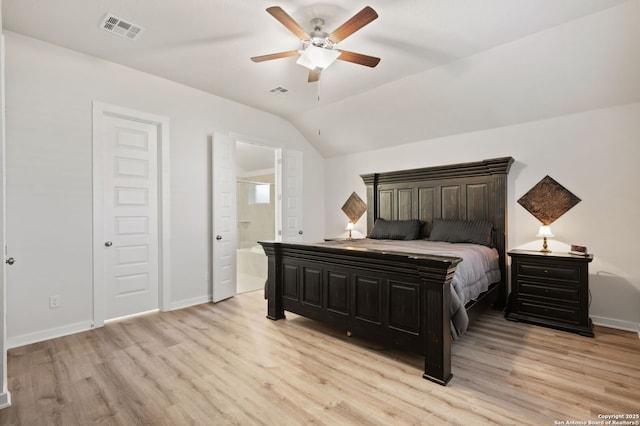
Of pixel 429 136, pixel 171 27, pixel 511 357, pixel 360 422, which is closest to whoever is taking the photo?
pixel 360 422

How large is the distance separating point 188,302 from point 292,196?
2274 mm

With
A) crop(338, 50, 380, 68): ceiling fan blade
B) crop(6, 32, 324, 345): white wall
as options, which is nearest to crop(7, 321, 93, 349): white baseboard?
crop(6, 32, 324, 345): white wall

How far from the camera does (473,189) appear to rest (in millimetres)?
4223

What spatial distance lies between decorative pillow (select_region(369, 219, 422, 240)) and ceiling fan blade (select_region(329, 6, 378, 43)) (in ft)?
9.28

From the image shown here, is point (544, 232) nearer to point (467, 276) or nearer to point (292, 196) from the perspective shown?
point (467, 276)

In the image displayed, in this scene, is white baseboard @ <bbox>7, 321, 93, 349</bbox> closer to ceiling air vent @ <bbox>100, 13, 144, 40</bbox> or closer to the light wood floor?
the light wood floor

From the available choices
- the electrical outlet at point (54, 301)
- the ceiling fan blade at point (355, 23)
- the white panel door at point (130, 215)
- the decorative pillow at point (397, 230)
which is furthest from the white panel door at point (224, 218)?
the ceiling fan blade at point (355, 23)

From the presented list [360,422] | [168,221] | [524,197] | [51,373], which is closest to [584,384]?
[360,422]

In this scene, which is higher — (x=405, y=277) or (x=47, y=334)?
(x=405, y=277)

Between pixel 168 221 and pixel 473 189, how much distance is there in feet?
13.2

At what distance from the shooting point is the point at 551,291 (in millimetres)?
3207

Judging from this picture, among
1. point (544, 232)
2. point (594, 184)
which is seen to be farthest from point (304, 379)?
point (594, 184)

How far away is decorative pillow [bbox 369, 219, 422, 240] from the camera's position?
4.49 metres

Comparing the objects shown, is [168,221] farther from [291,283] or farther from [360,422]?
[360,422]
